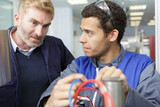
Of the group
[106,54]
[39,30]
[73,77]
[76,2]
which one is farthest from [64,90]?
[76,2]

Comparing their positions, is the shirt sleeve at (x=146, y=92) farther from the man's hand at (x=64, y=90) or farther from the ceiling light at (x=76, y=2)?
the ceiling light at (x=76, y=2)

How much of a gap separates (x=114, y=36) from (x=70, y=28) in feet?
16.6

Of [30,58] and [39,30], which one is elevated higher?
[39,30]

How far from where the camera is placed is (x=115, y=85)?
0.40 m

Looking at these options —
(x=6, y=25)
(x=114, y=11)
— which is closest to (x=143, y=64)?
(x=114, y=11)

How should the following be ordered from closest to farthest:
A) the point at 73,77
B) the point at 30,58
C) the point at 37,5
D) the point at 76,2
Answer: the point at 73,77 < the point at 37,5 < the point at 30,58 < the point at 76,2

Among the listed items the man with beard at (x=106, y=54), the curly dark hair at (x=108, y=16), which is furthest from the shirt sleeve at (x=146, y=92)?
the curly dark hair at (x=108, y=16)

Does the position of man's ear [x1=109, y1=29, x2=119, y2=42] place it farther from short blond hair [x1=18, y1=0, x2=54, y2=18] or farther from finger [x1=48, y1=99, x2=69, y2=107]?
finger [x1=48, y1=99, x2=69, y2=107]

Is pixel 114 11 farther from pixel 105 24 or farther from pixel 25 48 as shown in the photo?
pixel 25 48

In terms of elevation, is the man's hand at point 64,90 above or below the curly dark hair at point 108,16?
below

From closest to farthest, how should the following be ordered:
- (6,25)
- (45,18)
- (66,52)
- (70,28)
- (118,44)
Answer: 1. (118,44)
2. (45,18)
3. (66,52)
4. (6,25)
5. (70,28)

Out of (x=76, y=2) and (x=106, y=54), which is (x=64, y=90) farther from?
(x=76, y=2)

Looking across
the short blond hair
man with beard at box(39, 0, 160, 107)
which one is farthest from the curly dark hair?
the short blond hair

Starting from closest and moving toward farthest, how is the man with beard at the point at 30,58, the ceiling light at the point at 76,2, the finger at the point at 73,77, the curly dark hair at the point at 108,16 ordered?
the finger at the point at 73,77, the curly dark hair at the point at 108,16, the man with beard at the point at 30,58, the ceiling light at the point at 76,2
